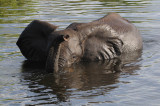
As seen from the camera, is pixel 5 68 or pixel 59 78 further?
pixel 5 68

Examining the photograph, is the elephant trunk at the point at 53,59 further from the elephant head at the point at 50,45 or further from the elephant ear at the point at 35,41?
the elephant ear at the point at 35,41

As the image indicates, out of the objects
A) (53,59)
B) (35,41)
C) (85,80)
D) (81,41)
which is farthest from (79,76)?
(35,41)

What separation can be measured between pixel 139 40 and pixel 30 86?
419cm

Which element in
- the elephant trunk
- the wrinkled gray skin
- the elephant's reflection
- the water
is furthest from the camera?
the wrinkled gray skin

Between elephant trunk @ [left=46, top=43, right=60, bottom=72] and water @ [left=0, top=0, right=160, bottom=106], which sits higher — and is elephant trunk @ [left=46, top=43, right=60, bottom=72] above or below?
above

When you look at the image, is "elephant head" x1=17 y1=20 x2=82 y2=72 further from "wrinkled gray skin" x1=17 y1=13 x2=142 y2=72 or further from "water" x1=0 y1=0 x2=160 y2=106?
"water" x1=0 y1=0 x2=160 y2=106

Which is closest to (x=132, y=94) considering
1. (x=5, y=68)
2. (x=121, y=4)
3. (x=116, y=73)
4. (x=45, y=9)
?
(x=116, y=73)

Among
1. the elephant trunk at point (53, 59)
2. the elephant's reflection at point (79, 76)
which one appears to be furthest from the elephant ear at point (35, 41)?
the elephant trunk at point (53, 59)

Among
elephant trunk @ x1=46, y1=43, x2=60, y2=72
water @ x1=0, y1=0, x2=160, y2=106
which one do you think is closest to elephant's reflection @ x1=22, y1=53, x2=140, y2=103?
water @ x1=0, y1=0, x2=160, y2=106

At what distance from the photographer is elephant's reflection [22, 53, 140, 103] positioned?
26.7 ft

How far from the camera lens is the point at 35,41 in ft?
34.7

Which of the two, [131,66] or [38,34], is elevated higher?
[38,34]

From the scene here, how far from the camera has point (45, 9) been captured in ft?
59.8

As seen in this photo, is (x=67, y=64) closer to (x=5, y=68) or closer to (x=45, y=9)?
(x=5, y=68)
